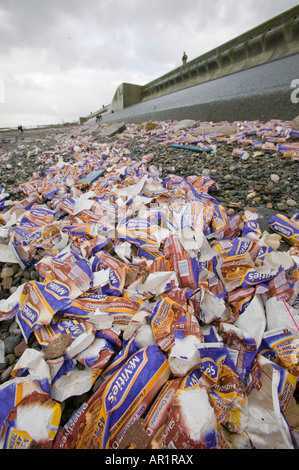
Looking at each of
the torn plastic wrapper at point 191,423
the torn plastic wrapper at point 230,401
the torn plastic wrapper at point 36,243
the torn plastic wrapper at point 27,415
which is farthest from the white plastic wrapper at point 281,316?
the torn plastic wrapper at point 36,243

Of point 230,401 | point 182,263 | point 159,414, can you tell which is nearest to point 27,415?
point 159,414

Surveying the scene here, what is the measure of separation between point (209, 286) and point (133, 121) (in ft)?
43.8

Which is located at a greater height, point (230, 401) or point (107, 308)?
point (107, 308)

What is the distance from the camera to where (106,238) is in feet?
5.39

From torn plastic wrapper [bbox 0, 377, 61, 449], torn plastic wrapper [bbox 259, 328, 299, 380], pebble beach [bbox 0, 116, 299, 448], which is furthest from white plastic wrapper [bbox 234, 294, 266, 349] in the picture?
torn plastic wrapper [bbox 0, 377, 61, 449]

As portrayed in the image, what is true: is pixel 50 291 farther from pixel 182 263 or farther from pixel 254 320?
pixel 254 320

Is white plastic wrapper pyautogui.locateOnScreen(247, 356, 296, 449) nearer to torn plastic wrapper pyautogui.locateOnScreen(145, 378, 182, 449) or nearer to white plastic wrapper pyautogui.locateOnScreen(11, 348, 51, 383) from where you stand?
torn plastic wrapper pyautogui.locateOnScreen(145, 378, 182, 449)

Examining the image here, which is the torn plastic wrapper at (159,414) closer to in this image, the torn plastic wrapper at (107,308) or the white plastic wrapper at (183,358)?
the white plastic wrapper at (183,358)

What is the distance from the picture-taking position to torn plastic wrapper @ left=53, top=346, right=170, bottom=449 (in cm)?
72

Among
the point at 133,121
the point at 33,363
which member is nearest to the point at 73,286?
the point at 33,363

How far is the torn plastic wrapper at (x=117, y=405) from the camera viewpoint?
722 mm

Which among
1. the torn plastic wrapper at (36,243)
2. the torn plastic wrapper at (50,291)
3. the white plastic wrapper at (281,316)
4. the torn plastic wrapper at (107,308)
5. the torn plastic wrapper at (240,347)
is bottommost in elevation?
the torn plastic wrapper at (240,347)

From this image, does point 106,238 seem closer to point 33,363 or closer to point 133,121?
point 33,363

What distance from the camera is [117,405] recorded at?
76cm
